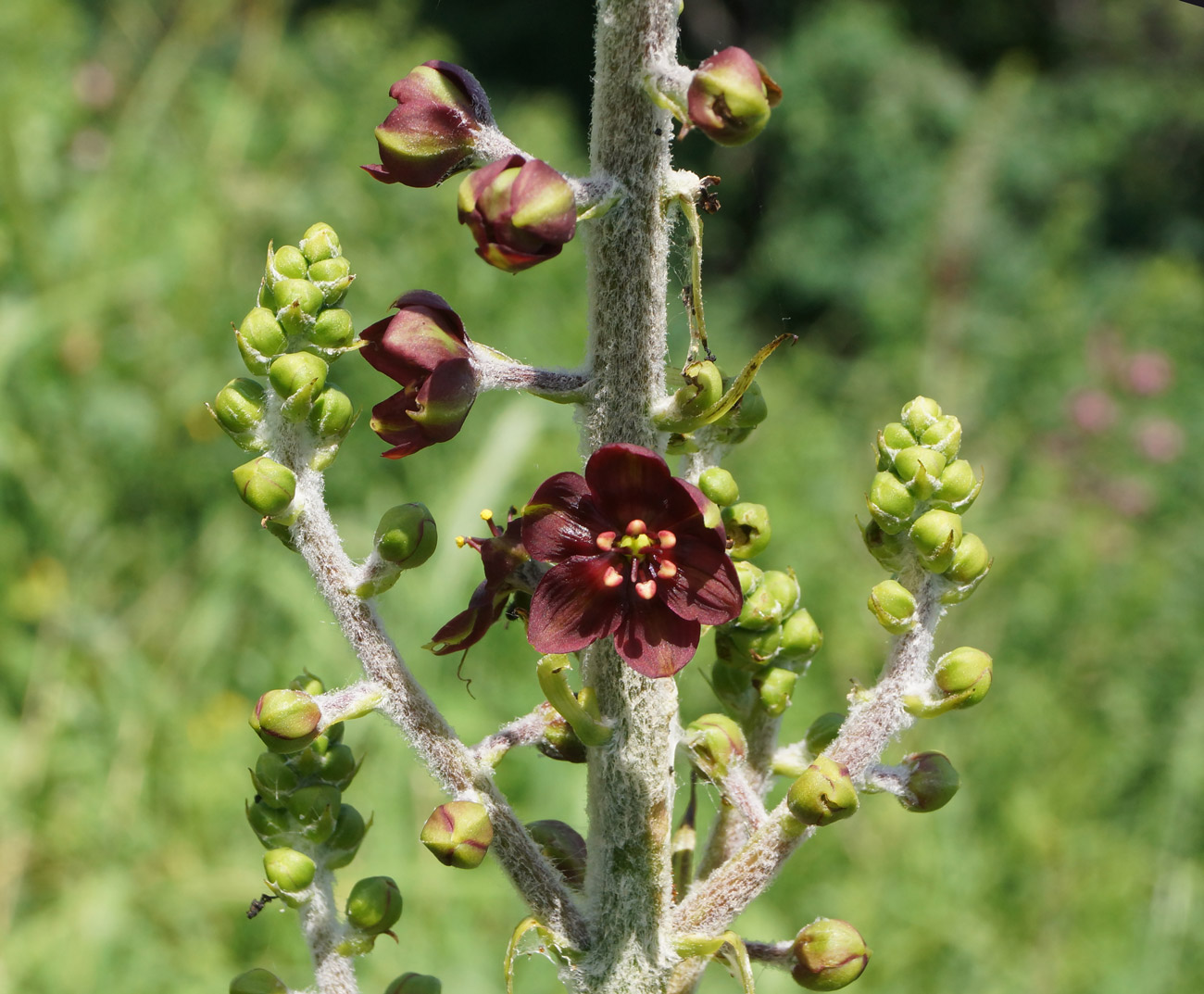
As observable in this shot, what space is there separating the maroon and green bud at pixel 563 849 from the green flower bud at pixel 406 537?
20.3 inches

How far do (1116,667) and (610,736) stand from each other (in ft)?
22.7

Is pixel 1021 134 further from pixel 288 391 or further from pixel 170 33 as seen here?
pixel 288 391

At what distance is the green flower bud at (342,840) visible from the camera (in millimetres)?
1711

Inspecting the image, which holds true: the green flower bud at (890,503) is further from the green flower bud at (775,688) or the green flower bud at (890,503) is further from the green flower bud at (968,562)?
the green flower bud at (775,688)

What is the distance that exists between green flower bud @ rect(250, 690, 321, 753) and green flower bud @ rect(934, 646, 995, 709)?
89 cm

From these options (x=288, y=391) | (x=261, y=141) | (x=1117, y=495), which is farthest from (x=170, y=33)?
(x=288, y=391)

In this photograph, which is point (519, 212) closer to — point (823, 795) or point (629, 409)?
point (629, 409)

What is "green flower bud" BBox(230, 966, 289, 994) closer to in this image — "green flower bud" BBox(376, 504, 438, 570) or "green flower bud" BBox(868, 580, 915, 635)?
"green flower bud" BBox(376, 504, 438, 570)

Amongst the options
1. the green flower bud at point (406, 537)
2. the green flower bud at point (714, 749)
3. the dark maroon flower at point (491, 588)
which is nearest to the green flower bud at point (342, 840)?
the dark maroon flower at point (491, 588)

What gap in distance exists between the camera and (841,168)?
1748cm

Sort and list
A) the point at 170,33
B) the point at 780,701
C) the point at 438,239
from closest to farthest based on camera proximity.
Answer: the point at 780,701
the point at 438,239
the point at 170,33

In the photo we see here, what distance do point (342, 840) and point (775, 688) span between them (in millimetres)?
719

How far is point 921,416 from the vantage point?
64.4 inches

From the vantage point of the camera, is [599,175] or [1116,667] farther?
[1116,667]
